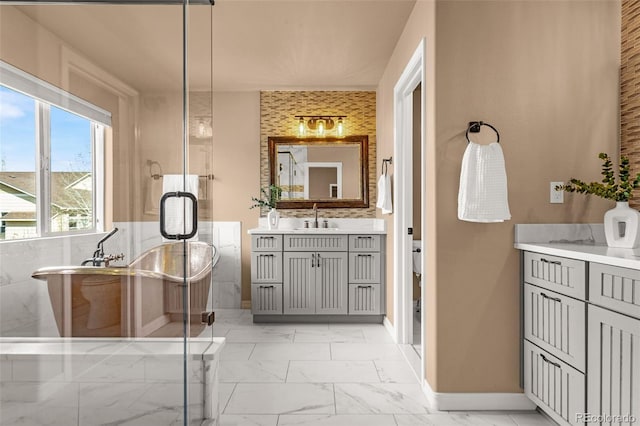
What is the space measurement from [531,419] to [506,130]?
1.57 m

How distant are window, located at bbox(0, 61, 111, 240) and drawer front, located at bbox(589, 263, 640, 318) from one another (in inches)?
82.3

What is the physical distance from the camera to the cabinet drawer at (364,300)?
13.1 ft

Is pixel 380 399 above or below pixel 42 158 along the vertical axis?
below

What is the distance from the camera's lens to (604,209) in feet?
7.61

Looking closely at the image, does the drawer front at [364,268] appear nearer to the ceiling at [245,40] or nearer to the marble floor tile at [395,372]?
the marble floor tile at [395,372]

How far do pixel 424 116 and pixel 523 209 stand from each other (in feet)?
2.56

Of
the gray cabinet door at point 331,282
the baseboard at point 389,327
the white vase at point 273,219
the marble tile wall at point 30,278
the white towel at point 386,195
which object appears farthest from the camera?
the white vase at point 273,219

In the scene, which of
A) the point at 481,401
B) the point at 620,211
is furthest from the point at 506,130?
the point at 481,401

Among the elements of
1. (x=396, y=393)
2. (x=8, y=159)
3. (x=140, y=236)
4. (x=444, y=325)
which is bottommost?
(x=396, y=393)

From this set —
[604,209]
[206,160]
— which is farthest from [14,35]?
[604,209]

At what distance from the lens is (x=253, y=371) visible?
2832 millimetres

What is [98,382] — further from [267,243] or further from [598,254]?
[267,243]

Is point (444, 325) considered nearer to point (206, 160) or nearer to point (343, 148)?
point (206, 160)

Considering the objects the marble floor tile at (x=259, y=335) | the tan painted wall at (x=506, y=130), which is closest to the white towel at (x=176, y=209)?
the tan painted wall at (x=506, y=130)
